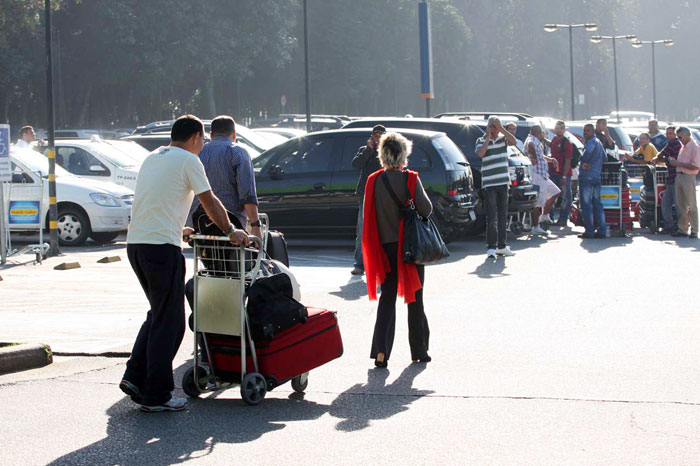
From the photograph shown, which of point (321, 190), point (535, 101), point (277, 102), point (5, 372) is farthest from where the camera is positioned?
point (535, 101)

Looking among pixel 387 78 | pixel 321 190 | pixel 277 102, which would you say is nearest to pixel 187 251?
pixel 321 190

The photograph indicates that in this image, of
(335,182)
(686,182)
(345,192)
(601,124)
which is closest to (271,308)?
(345,192)

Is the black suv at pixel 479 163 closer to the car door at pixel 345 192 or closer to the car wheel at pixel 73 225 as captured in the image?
the car door at pixel 345 192

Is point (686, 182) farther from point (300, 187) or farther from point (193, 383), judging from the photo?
point (193, 383)

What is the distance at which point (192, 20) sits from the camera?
5719 cm

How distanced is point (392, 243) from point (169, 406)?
229cm

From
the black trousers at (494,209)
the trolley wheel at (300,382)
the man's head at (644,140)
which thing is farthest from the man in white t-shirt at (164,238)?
the man's head at (644,140)

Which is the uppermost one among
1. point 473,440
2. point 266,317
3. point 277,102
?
point 277,102

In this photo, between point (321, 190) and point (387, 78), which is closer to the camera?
point (321, 190)

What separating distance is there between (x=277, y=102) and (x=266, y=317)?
7092cm

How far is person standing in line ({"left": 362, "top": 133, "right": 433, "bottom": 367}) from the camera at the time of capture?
8.40 meters

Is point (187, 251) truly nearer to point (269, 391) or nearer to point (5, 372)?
point (5, 372)

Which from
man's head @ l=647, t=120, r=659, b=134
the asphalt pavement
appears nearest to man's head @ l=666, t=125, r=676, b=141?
man's head @ l=647, t=120, r=659, b=134

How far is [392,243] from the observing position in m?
8.48
